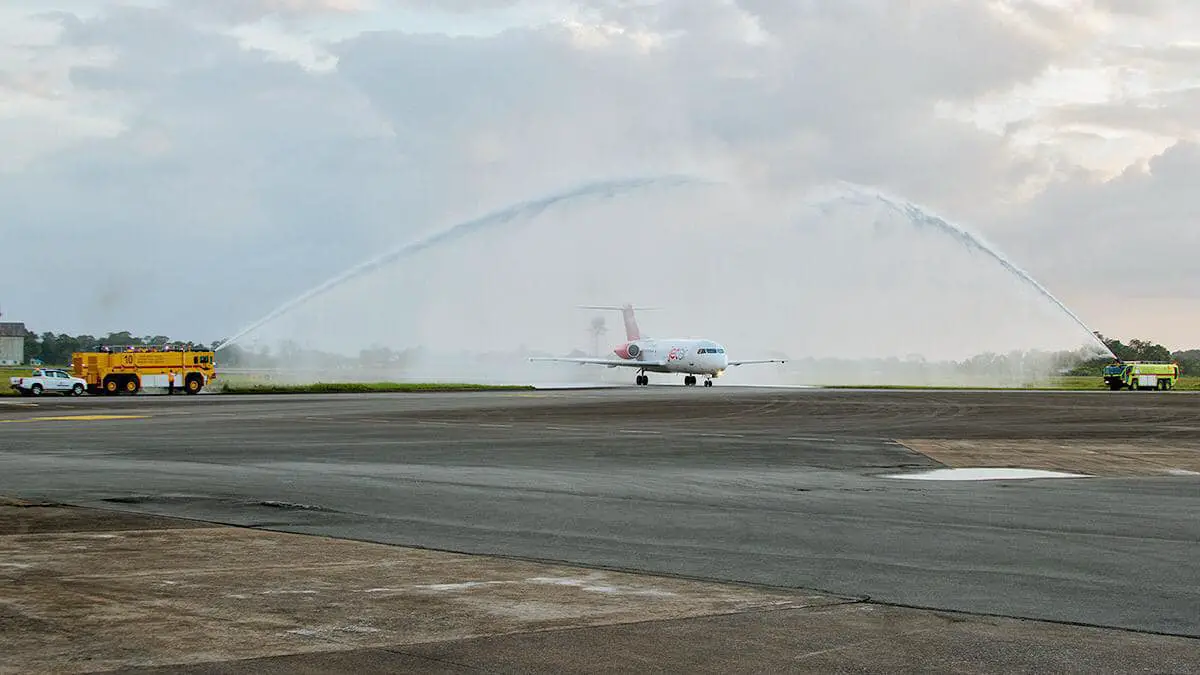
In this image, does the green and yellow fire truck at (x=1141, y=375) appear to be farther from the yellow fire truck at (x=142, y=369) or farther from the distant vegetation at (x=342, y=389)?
the yellow fire truck at (x=142, y=369)

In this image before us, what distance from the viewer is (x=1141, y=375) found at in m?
96.4

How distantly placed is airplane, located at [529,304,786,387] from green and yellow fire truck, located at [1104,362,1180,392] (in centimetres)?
2703

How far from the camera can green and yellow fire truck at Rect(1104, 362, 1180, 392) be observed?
96188mm

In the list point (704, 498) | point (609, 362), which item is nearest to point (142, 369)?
point (609, 362)

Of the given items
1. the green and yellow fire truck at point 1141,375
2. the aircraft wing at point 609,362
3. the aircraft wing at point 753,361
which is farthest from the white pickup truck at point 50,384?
the green and yellow fire truck at point 1141,375

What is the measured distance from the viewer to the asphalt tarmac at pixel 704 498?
12.4 metres

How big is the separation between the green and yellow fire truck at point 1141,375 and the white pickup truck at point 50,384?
73.5 m

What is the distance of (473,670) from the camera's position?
8328 mm

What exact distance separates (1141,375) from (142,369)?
236ft

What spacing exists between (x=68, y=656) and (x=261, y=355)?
8194cm

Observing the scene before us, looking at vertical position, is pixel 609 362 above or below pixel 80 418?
above

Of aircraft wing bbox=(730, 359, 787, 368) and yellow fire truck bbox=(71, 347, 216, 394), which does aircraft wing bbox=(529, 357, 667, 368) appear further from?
yellow fire truck bbox=(71, 347, 216, 394)

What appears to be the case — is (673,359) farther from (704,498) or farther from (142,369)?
(704,498)

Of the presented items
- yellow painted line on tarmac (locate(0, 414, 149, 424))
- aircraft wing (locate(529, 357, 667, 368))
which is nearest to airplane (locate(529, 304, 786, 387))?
aircraft wing (locate(529, 357, 667, 368))
